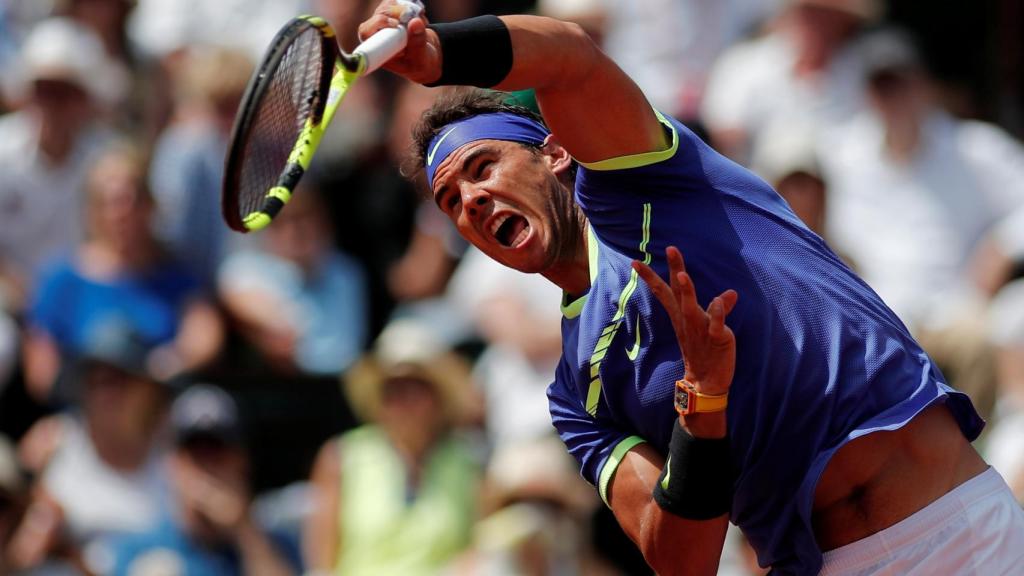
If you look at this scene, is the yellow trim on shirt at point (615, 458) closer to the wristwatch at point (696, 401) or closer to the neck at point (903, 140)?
the wristwatch at point (696, 401)

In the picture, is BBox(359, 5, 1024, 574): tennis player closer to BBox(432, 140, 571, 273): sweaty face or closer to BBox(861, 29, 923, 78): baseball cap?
BBox(432, 140, 571, 273): sweaty face

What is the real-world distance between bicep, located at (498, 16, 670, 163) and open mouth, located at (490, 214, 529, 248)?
23 centimetres

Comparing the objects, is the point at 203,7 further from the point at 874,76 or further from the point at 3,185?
the point at 874,76

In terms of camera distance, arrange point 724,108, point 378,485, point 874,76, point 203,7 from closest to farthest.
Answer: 1. point 378,485
2. point 874,76
3. point 724,108
4. point 203,7

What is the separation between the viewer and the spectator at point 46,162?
784cm

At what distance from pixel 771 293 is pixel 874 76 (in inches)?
164

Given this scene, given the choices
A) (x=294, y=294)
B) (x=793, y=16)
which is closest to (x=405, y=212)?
(x=294, y=294)

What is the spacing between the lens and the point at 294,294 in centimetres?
762

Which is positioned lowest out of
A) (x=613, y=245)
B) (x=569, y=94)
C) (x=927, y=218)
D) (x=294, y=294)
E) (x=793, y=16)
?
(x=294, y=294)

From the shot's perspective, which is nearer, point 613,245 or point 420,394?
point 613,245

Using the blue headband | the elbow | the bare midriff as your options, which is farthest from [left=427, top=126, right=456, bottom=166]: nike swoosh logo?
the bare midriff

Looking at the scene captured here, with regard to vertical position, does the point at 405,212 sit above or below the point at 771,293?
below

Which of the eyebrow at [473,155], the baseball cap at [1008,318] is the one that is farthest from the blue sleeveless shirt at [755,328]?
the baseball cap at [1008,318]

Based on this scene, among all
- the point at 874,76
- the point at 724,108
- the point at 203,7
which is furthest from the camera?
the point at 203,7
